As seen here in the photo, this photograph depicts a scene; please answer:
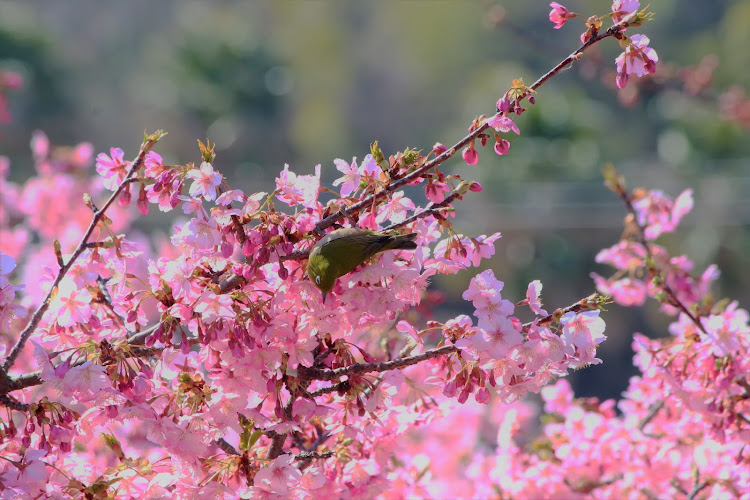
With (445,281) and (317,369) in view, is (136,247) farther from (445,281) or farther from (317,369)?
(445,281)

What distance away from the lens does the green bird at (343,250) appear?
124 centimetres

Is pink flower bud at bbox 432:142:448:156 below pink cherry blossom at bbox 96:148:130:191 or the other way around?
below

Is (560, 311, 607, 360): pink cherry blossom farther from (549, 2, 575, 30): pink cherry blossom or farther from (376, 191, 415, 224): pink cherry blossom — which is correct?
(549, 2, 575, 30): pink cherry blossom

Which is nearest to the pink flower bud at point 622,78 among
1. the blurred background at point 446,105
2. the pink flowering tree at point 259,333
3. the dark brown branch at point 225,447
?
the pink flowering tree at point 259,333

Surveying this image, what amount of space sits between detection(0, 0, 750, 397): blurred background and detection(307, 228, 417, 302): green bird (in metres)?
→ 2.53

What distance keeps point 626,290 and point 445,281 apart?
16857 millimetres

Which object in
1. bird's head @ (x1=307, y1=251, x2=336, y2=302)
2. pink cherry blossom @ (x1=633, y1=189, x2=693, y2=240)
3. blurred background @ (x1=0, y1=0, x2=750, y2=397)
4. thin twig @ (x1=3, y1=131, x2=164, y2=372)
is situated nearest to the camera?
bird's head @ (x1=307, y1=251, x2=336, y2=302)

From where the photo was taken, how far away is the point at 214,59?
76.5ft

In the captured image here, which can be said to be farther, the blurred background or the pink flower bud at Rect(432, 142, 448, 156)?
the blurred background

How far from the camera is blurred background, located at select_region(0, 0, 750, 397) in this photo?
1670cm

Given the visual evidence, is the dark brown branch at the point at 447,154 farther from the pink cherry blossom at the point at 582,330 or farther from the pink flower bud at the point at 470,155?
the pink cherry blossom at the point at 582,330

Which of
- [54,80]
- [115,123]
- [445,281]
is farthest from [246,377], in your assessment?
[115,123]

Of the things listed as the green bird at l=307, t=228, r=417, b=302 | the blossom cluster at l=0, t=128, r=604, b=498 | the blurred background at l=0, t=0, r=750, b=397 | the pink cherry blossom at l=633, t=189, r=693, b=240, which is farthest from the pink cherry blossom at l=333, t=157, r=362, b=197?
the blurred background at l=0, t=0, r=750, b=397

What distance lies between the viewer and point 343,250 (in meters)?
1.24
